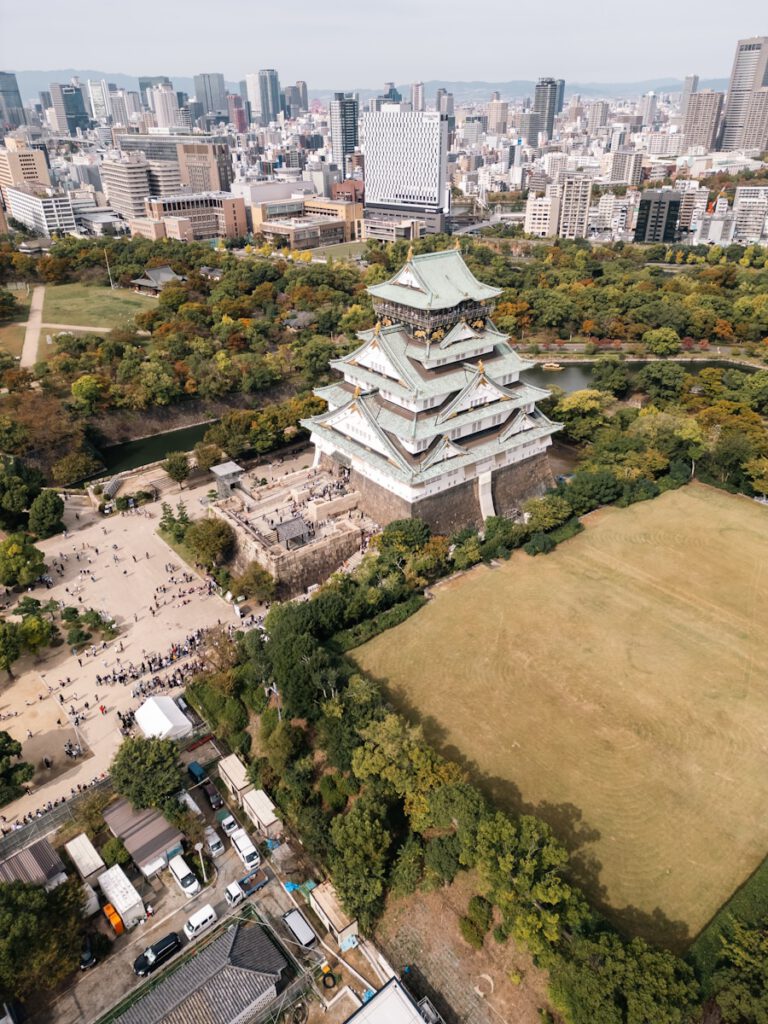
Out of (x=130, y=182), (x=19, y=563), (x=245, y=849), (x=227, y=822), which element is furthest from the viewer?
(x=130, y=182)

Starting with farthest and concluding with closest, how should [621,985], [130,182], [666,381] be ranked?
[130,182], [666,381], [621,985]

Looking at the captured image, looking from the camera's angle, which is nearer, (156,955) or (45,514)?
(156,955)

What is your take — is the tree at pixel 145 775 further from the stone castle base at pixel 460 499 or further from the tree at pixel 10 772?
the stone castle base at pixel 460 499

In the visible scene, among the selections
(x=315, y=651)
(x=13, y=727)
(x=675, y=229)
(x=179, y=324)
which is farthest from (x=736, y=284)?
(x=13, y=727)

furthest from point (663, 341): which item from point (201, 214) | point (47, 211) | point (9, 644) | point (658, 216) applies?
point (47, 211)

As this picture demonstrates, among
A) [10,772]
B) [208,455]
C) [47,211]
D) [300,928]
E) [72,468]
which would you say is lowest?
[300,928]

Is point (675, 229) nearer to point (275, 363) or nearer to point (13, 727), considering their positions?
point (275, 363)

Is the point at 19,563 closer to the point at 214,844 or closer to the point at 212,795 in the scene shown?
the point at 212,795

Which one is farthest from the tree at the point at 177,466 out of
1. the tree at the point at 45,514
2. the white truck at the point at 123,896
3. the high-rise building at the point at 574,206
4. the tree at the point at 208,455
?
the high-rise building at the point at 574,206
